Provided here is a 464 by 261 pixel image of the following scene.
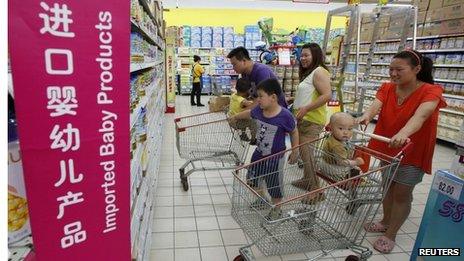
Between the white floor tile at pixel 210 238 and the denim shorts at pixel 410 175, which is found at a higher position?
the denim shorts at pixel 410 175

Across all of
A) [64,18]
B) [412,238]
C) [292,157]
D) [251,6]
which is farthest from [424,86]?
[251,6]

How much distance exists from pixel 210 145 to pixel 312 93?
131 centimetres

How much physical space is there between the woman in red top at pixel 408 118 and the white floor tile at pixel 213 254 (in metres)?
1.17

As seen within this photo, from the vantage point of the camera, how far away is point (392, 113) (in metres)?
2.67

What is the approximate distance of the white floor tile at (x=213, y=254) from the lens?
2.63 meters

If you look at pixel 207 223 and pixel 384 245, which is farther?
pixel 207 223

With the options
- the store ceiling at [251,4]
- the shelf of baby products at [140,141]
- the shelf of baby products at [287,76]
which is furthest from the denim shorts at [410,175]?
the store ceiling at [251,4]

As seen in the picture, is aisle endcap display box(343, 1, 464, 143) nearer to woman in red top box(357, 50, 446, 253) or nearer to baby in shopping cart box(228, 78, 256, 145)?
baby in shopping cart box(228, 78, 256, 145)

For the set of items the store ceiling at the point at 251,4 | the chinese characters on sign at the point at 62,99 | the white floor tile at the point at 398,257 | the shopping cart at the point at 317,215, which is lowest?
the white floor tile at the point at 398,257

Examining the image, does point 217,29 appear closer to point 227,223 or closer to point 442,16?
point 442,16

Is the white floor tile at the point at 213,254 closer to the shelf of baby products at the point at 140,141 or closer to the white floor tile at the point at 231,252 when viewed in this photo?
the white floor tile at the point at 231,252

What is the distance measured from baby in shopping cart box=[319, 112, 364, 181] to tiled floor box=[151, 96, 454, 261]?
0.82 metres

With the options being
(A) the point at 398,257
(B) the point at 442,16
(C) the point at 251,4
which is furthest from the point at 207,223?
(C) the point at 251,4

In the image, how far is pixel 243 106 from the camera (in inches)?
141
